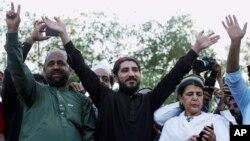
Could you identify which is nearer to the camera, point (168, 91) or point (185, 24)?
point (168, 91)

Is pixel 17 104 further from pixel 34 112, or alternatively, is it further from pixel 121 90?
pixel 121 90

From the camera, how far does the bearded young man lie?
4.59 metres

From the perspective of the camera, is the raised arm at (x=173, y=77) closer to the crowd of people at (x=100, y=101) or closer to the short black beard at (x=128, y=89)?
the crowd of people at (x=100, y=101)

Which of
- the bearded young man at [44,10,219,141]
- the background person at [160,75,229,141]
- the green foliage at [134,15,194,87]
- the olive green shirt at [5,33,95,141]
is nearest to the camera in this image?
the background person at [160,75,229,141]

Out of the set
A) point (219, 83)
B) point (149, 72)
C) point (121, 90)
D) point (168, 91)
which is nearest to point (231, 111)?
point (219, 83)

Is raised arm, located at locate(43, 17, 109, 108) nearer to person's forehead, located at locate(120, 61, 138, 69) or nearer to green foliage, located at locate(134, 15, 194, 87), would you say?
person's forehead, located at locate(120, 61, 138, 69)

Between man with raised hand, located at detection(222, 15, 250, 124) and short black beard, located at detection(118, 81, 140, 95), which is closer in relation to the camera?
man with raised hand, located at detection(222, 15, 250, 124)

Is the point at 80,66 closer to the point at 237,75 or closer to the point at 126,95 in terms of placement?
the point at 126,95

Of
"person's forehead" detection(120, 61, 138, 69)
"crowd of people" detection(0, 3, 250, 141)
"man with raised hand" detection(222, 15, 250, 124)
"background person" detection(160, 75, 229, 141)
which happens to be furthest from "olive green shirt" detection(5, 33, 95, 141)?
"man with raised hand" detection(222, 15, 250, 124)

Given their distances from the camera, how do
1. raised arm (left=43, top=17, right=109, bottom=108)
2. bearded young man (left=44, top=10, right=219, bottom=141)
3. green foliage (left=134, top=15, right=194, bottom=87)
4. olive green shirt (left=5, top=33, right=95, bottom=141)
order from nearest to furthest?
olive green shirt (left=5, top=33, right=95, bottom=141), bearded young man (left=44, top=10, right=219, bottom=141), raised arm (left=43, top=17, right=109, bottom=108), green foliage (left=134, top=15, right=194, bottom=87)

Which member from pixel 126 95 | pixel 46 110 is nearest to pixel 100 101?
pixel 126 95

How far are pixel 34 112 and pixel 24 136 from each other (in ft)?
0.78

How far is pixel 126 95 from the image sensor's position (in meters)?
4.84

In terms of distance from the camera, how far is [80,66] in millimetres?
4738
